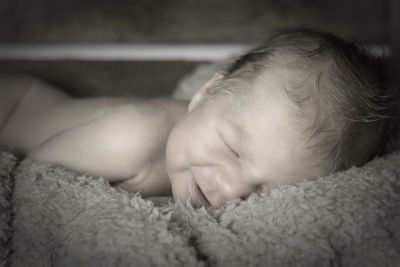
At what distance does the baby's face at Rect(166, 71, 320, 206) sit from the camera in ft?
2.53

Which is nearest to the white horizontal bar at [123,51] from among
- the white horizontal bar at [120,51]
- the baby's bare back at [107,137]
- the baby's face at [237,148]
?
the white horizontal bar at [120,51]

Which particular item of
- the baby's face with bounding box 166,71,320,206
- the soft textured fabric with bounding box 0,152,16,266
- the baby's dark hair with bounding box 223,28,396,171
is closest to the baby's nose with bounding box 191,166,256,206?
the baby's face with bounding box 166,71,320,206

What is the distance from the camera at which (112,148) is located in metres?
0.92

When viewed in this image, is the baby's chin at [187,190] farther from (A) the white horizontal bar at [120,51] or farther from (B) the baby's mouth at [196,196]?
(A) the white horizontal bar at [120,51]

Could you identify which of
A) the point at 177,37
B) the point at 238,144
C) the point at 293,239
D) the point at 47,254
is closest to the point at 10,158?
the point at 47,254

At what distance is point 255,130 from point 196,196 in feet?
0.61

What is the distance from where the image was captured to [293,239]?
0.62m

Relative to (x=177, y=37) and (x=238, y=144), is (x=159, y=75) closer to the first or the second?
(x=177, y=37)

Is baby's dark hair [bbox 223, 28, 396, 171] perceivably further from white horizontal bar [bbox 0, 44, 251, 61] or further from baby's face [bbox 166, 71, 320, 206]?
white horizontal bar [bbox 0, 44, 251, 61]

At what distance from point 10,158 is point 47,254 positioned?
0.97 ft

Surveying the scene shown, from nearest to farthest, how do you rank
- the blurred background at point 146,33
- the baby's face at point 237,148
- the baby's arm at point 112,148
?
the baby's face at point 237,148
the baby's arm at point 112,148
the blurred background at point 146,33

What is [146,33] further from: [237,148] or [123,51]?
[237,148]

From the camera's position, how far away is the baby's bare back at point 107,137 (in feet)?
2.96

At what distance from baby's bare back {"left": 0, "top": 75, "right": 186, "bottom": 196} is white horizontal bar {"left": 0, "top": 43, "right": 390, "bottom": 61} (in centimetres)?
39
